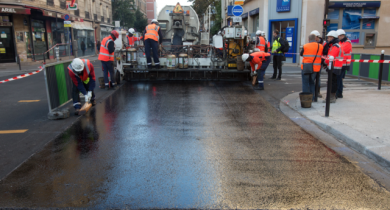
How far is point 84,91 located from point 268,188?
501cm

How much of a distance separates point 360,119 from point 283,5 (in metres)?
15.8

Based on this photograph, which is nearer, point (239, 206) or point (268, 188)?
point (239, 206)

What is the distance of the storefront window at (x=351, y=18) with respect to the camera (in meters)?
19.5

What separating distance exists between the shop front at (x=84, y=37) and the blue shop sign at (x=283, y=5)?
61.8ft

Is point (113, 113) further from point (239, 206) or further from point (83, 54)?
point (83, 54)

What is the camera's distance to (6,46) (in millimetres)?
20859

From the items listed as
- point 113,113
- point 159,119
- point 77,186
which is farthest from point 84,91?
point 77,186

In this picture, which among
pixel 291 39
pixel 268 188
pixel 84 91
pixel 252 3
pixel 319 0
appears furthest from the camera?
pixel 252 3

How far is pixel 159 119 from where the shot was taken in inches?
259

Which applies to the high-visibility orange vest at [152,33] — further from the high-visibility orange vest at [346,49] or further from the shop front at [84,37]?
the shop front at [84,37]

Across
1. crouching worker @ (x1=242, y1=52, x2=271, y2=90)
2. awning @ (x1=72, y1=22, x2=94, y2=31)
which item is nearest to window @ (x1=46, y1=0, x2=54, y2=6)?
awning @ (x1=72, y1=22, x2=94, y2=31)

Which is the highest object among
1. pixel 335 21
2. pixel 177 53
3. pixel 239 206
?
pixel 335 21

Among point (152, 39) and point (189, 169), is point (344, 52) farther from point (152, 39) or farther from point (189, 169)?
point (152, 39)

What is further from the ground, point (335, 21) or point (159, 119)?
point (335, 21)
